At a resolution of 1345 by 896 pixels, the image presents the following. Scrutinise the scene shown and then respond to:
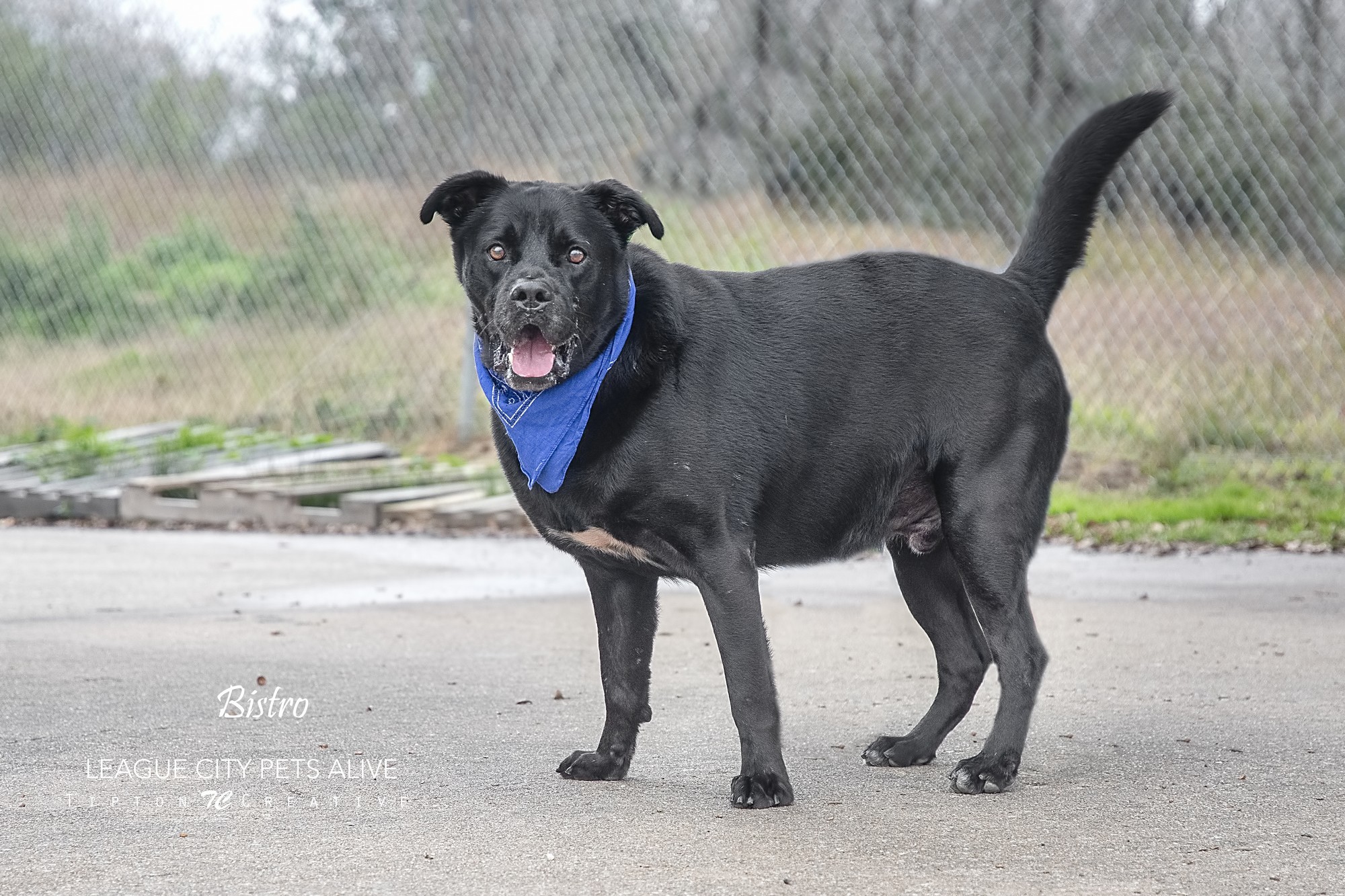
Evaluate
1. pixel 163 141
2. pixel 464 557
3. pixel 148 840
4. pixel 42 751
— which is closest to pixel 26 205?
pixel 163 141

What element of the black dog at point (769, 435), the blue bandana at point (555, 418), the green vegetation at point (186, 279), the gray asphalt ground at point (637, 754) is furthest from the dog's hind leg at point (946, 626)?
the green vegetation at point (186, 279)

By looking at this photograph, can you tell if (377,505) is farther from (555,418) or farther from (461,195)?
(555,418)

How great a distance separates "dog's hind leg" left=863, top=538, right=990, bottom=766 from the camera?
3914 millimetres

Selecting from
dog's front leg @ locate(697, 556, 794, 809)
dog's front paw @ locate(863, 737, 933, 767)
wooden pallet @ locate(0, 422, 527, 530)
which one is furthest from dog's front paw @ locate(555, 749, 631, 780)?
wooden pallet @ locate(0, 422, 527, 530)

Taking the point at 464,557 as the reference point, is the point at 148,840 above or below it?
above

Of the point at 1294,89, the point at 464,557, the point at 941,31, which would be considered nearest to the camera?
the point at 464,557

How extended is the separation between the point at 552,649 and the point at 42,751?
1.92 metres

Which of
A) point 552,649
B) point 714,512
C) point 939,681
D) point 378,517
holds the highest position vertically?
point 714,512

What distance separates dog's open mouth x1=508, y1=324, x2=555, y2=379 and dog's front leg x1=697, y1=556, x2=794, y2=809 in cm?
60

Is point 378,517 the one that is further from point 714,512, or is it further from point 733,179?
point 714,512

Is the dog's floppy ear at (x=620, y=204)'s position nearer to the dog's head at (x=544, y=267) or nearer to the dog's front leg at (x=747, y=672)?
the dog's head at (x=544, y=267)

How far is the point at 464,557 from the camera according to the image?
749cm

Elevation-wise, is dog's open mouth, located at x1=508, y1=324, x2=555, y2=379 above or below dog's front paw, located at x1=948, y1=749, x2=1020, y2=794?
above

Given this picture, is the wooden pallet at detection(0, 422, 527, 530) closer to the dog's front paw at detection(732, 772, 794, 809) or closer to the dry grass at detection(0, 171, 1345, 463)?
the dry grass at detection(0, 171, 1345, 463)
